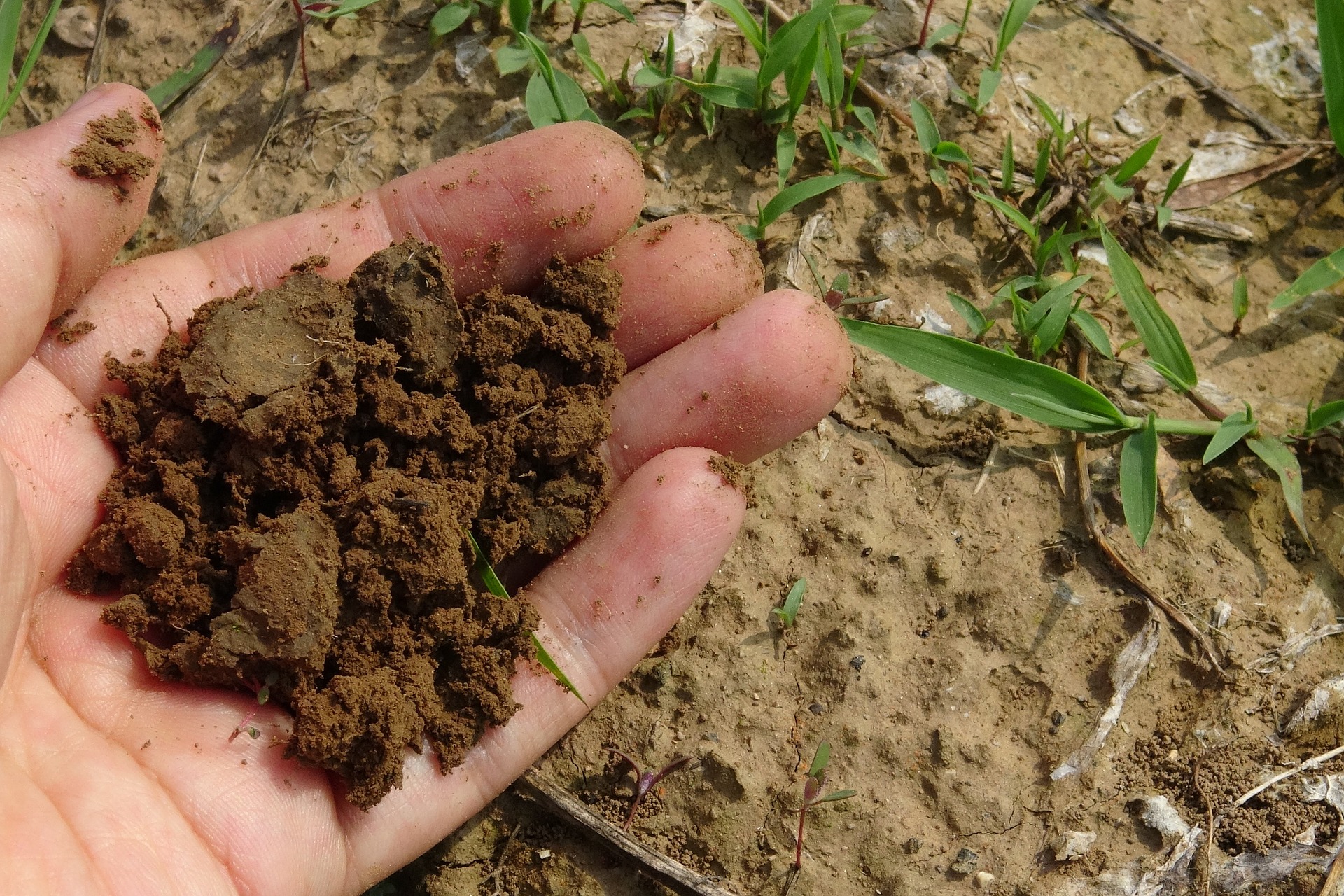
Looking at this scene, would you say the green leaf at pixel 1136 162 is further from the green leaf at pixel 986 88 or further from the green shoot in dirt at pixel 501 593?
the green shoot in dirt at pixel 501 593

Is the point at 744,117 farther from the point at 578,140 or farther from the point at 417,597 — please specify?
the point at 417,597

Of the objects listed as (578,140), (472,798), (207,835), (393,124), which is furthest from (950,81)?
(207,835)

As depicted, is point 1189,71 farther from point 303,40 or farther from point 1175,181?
point 303,40

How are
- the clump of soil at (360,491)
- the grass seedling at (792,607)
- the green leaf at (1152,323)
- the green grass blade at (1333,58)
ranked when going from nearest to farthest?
the clump of soil at (360,491), the grass seedling at (792,607), the green leaf at (1152,323), the green grass blade at (1333,58)

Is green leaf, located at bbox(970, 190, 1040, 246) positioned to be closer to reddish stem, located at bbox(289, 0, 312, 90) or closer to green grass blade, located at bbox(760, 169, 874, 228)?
green grass blade, located at bbox(760, 169, 874, 228)

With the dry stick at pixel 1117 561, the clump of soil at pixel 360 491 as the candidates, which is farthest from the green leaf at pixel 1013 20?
the clump of soil at pixel 360 491
